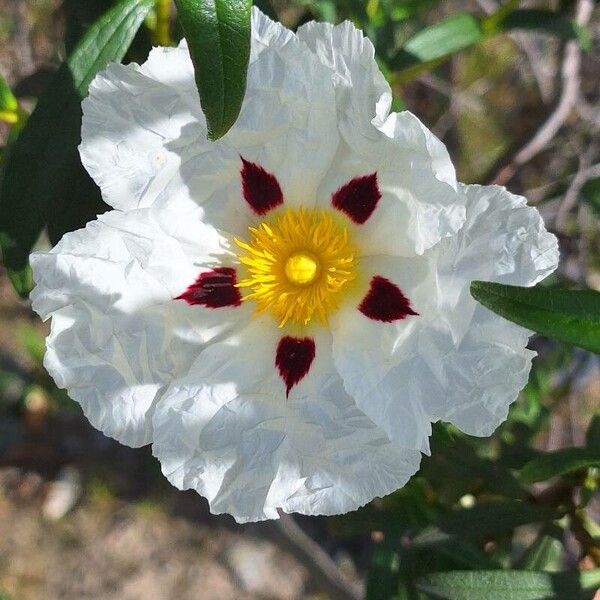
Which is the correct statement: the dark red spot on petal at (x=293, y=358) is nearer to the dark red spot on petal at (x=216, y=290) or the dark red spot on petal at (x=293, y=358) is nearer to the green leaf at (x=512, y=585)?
the dark red spot on petal at (x=216, y=290)

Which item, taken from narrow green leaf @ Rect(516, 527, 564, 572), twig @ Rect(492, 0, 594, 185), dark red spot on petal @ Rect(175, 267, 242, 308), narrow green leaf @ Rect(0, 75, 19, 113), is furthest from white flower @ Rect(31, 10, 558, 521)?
twig @ Rect(492, 0, 594, 185)

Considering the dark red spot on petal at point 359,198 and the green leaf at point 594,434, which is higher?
the dark red spot on petal at point 359,198

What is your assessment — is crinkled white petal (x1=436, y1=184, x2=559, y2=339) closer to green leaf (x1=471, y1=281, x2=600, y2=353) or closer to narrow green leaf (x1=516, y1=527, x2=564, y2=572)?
green leaf (x1=471, y1=281, x2=600, y2=353)

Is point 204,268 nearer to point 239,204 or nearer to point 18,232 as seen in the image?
point 239,204

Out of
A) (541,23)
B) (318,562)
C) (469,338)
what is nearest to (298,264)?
(469,338)

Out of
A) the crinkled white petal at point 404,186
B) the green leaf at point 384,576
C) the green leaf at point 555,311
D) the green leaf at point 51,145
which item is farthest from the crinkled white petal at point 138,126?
the green leaf at point 384,576

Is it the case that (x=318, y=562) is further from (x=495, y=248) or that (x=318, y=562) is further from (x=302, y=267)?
(x=495, y=248)
